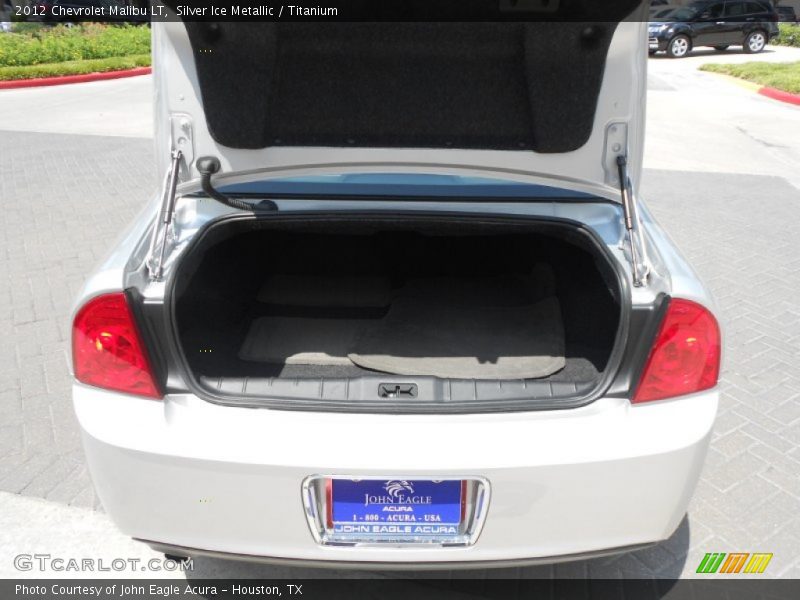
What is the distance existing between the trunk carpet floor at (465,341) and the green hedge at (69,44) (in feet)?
52.9

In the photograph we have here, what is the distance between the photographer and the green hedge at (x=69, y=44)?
51.6 feet

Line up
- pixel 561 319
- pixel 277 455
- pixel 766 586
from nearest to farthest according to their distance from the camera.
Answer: pixel 277 455 → pixel 766 586 → pixel 561 319

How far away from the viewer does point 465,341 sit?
8.66ft

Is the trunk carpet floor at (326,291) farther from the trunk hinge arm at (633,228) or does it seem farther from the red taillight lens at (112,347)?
the trunk hinge arm at (633,228)

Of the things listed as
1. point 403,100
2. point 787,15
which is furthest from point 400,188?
point 787,15

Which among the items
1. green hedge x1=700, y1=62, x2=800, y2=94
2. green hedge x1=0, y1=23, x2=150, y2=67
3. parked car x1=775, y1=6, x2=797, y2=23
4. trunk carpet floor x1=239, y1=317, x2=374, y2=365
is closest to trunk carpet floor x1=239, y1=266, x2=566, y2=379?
trunk carpet floor x1=239, y1=317, x2=374, y2=365

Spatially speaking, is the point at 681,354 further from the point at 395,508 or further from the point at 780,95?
the point at 780,95

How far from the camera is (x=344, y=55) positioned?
6.63ft

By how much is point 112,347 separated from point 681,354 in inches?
60.6

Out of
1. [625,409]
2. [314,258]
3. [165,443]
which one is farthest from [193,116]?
[625,409]

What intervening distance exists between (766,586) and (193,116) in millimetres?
2401

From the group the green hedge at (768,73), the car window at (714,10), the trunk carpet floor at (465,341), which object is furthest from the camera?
the car window at (714,10)

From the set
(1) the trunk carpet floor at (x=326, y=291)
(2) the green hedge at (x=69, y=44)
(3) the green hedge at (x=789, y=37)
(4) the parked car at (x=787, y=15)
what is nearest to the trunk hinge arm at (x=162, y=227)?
(1) the trunk carpet floor at (x=326, y=291)

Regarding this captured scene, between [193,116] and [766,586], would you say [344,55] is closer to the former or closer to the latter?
[193,116]
